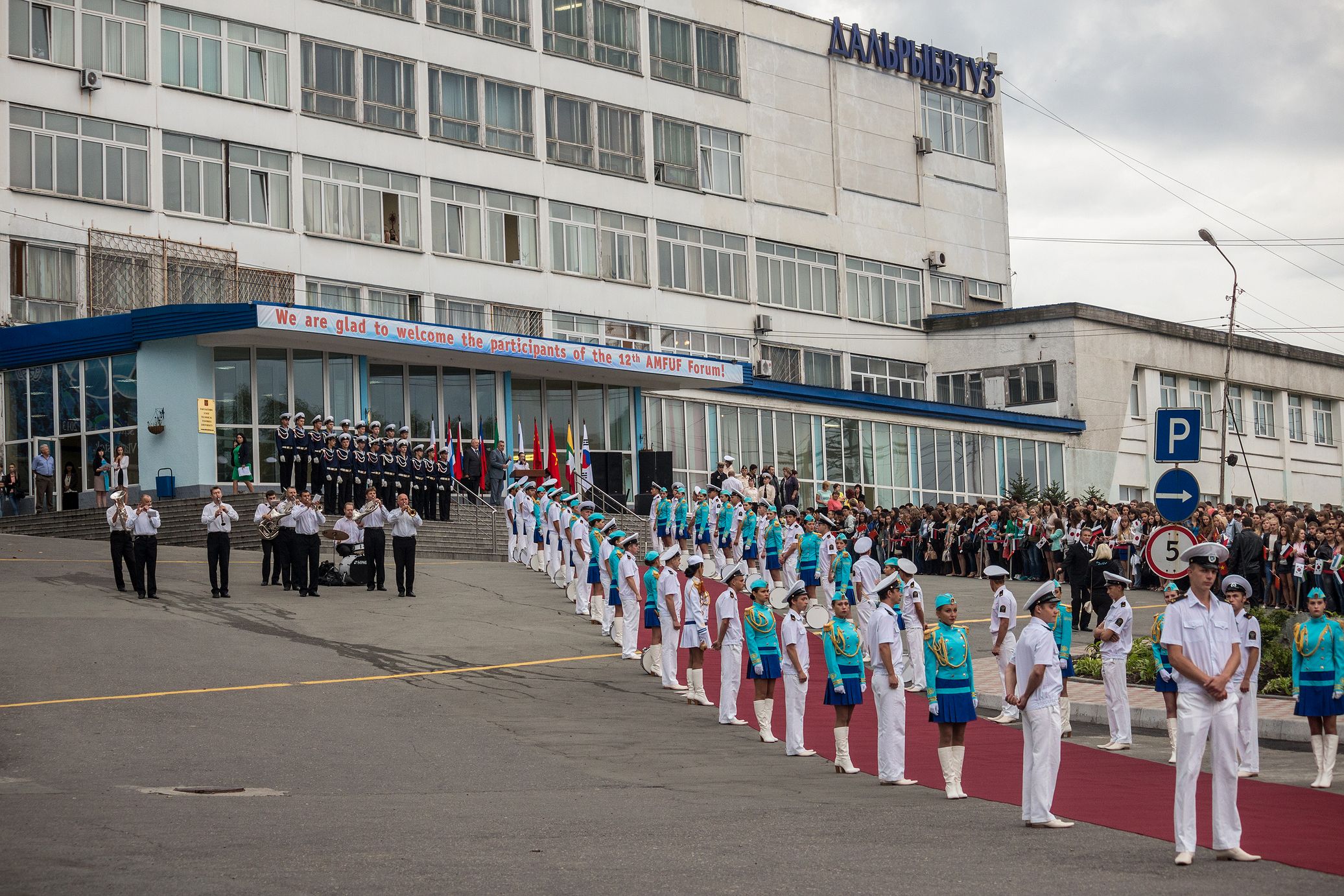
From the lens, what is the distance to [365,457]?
3306 cm

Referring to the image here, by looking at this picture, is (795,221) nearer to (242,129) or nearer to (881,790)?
(242,129)

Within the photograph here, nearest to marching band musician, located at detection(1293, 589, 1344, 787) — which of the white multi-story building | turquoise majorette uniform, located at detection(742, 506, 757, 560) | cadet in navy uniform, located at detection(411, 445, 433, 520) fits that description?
turquoise majorette uniform, located at detection(742, 506, 757, 560)

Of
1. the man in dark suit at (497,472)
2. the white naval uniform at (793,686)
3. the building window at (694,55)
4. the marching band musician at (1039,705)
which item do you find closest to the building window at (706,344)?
the building window at (694,55)

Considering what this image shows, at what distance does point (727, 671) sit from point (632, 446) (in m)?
29.4

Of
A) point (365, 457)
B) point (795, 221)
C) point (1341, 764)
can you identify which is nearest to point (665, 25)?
point (795, 221)

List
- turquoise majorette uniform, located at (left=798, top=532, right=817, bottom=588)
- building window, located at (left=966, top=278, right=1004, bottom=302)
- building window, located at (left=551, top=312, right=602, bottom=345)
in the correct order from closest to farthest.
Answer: turquoise majorette uniform, located at (left=798, top=532, right=817, bottom=588), building window, located at (left=551, top=312, right=602, bottom=345), building window, located at (left=966, top=278, right=1004, bottom=302)

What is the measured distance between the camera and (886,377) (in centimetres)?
5994

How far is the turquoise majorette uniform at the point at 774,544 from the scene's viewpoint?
97.2ft

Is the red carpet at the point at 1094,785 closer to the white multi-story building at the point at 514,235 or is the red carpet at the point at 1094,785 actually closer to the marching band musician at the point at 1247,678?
the marching band musician at the point at 1247,678

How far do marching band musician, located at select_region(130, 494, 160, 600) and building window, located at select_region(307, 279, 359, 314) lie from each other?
63.7ft

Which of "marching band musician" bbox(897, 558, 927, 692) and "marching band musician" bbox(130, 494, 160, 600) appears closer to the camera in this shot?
"marching band musician" bbox(897, 558, 927, 692)

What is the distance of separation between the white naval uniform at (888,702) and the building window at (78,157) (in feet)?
104

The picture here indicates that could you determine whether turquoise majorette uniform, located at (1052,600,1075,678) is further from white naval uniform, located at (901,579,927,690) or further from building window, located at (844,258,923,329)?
building window, located at (844,258,923,329)

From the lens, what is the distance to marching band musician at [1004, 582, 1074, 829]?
11.6 meters
